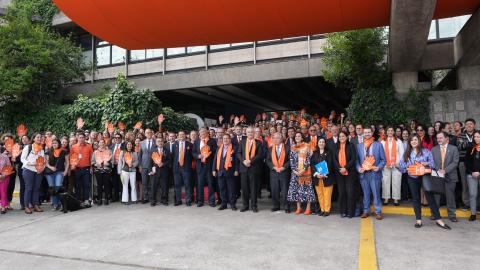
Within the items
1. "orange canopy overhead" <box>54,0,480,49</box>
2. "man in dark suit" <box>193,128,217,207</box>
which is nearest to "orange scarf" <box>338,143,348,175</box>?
"man in dark suit" <box>193,128,217,207</box>

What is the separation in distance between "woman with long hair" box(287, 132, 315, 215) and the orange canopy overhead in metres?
2.94

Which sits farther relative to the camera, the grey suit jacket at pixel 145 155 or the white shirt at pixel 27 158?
Answer: the grey suit jacket at pixel 145 155

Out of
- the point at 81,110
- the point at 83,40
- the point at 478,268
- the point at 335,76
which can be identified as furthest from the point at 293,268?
the point at 83,40

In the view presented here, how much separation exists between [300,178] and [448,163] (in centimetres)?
266

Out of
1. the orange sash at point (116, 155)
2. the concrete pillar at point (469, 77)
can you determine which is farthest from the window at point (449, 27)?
the orange sash at point (116, 155)

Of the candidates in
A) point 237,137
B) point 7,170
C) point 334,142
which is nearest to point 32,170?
point 7,170

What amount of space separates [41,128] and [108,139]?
975 centimetres

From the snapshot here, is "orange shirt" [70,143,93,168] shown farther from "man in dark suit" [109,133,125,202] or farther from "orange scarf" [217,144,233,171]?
"orange scarf" [217,144,233,171]

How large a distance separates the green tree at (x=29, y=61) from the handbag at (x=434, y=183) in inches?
637

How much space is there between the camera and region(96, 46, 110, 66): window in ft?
67.1

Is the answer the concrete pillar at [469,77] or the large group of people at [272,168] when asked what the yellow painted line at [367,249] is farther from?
the concrete pillar at [469,77]

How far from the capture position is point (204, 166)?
8219 millimetres

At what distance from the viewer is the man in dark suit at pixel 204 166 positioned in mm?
8172

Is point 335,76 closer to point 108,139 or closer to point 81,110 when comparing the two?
point 108,139
